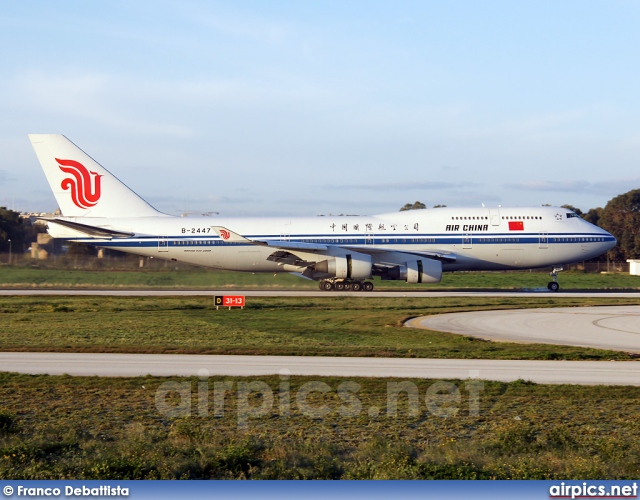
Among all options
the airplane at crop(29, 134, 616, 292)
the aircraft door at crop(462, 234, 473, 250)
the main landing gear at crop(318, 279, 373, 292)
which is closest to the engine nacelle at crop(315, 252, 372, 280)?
the airplane at crop(29, 134, 616, 292)

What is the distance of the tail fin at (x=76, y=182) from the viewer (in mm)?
47750

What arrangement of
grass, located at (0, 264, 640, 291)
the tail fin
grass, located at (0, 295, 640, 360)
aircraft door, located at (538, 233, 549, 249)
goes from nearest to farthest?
1. grass, located at (0, 295, 640, 360)
2. aircraft door, located at (538, 233, 549, 249)
3. the tail fin
4. grass, located at (0, 264, 640, 291)

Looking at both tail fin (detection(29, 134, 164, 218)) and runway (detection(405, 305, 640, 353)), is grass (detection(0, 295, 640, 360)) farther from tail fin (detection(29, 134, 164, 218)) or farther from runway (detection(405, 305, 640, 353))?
tail fin (detection(29, 134, 164, 218))

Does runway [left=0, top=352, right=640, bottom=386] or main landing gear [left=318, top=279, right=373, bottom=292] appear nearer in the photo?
runway [left=0, top=352, right=640, bottom=386]

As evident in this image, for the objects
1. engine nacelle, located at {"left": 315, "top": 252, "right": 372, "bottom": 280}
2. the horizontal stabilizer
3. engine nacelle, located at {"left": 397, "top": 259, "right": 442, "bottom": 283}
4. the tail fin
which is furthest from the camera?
the tail fin

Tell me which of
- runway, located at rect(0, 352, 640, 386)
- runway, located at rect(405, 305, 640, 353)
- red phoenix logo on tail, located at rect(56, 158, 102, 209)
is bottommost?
runway, located at rect(0, 352, 640, 386)

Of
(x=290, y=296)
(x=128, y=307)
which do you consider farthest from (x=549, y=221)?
(x=128, y=307)

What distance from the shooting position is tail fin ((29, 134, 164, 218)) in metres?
47.8

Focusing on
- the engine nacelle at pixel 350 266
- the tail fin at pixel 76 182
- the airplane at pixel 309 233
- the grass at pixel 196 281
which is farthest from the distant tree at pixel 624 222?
the tail fin at pixel 76 182

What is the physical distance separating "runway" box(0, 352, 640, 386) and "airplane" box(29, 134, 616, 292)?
2570cm

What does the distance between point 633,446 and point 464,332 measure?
15508 mm

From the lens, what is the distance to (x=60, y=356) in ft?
67.2

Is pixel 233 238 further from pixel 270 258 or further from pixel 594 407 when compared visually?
pixel 594 407

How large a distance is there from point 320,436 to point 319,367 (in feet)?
22.8
